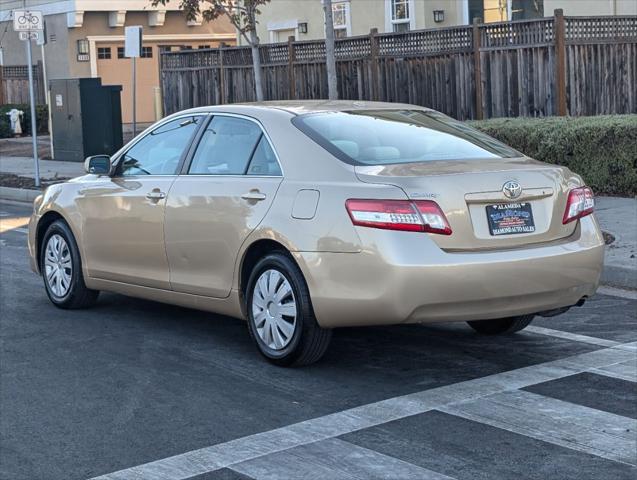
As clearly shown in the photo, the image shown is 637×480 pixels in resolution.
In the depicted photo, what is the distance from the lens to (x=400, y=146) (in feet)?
23.3

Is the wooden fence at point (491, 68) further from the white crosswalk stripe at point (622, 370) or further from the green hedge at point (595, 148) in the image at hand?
the white crosswalk stripe at point (622, 370)

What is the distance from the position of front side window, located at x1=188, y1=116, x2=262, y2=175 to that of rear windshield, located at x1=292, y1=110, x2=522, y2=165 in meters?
0.39

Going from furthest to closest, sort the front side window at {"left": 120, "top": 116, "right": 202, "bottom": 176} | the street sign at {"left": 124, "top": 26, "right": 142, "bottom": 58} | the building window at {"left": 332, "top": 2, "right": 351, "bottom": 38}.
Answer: the building window at {"left": 332, "top": 2, "right": 351, "bottom": 38}, the street sign at {"left": 124, "top": 26, "right": 142, "bottom": 58}, the front side window at {"left": 120, "top": 116, "right": 202, "bottom": 176}

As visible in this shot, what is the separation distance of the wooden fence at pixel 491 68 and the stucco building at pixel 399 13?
6.44ft

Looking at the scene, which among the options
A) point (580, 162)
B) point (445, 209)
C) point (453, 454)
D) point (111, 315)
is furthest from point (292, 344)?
point (580, 162)

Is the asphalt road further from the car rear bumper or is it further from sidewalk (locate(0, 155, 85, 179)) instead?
sidewalk (locate(0, 155, 85, 179))

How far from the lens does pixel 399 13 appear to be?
909 inches

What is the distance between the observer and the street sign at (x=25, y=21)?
1864cm

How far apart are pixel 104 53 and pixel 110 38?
541mm

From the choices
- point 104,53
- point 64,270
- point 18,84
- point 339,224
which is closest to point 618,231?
point 64,270

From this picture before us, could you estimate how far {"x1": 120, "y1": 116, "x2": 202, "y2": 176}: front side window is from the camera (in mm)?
8008

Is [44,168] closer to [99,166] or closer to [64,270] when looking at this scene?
[64,270]

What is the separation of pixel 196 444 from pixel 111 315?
3.38 metres

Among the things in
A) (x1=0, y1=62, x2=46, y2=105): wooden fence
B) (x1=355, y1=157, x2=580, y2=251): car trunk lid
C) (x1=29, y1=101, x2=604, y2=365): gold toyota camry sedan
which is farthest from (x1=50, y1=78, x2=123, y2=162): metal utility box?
(x1=355, y1=157, x2=580, y2=251): car trunk lid
